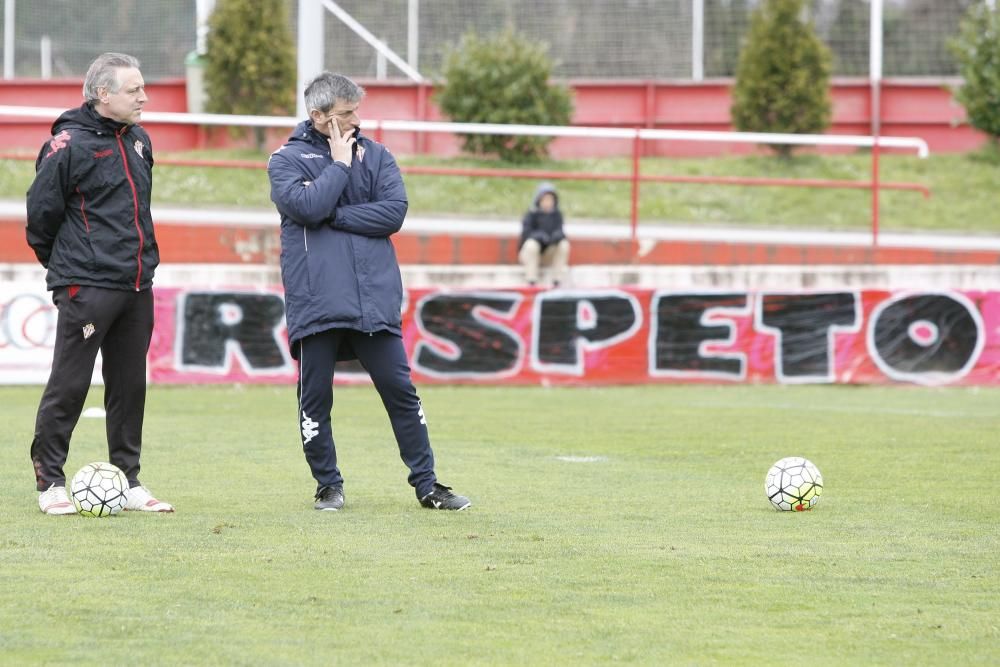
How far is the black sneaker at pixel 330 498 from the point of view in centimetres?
751

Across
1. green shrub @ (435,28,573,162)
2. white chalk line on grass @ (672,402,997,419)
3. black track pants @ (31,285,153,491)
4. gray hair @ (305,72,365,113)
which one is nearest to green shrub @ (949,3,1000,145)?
green shrub @ (435,28,573,162)

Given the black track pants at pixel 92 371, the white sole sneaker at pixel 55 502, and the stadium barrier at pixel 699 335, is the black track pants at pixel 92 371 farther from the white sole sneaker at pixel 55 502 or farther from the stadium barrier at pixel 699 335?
the stadium barrier at pixel 699 335

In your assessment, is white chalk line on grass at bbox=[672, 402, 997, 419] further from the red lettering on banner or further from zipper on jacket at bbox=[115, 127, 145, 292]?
zipper on jacket at bbox=[115, 127, 145, 292]

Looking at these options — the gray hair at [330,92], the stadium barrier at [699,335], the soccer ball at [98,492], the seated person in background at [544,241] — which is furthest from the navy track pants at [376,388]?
the seated person in background at [544,241]

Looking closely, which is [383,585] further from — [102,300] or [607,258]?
[607,258]

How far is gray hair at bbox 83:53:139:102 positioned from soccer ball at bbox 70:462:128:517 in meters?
1.66

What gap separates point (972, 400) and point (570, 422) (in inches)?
179

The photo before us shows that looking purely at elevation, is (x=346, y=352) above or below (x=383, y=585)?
above

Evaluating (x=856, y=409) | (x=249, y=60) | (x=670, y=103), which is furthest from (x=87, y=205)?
(x=670, y=103)

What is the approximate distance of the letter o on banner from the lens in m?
17.0

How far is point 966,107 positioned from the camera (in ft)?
79.9

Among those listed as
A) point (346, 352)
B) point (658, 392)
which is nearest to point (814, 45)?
point (658, 392)

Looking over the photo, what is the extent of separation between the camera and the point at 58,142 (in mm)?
7215

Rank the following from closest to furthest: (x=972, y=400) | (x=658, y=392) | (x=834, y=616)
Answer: (x=834, y=616), (x=972, y=400), (x=658, y=392)
